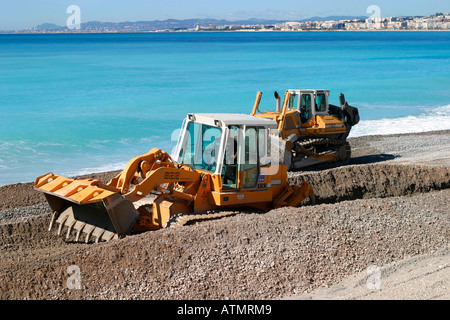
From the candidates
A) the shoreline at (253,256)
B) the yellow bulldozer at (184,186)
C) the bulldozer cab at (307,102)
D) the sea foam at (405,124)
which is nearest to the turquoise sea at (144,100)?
the sea foam at (405,124)

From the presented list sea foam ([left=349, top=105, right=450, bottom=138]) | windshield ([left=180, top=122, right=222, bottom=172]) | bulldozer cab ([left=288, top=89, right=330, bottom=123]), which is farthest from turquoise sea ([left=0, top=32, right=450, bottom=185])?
bulldozer cab ([left=288, top=89, right=330, bottom=123])

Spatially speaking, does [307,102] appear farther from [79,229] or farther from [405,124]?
[405,124]

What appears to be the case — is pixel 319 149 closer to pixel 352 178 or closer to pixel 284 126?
pixel 284 126

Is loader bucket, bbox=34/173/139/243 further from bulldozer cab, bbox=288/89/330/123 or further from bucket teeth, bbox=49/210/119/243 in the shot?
bulldozer cab, bbox=288/89/330/123

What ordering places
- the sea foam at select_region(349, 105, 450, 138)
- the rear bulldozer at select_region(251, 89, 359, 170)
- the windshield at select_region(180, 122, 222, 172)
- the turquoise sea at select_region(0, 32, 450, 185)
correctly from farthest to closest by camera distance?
the sea foam at select_region(349, 105, 450, 138) < the turquoise sea at select_region(0, 32, 450, 185) < the rear bulldozer at select_region(251, 89, 359, 170) < the windshield at select_region(180, 122, 222, 172)

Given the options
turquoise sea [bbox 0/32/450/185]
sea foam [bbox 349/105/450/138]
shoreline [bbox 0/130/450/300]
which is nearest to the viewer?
shoreline [bbox 0/130/450/300]

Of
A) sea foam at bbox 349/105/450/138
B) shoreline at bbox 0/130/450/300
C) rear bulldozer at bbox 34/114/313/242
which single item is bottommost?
sea foam at bbox 349/105/450/138

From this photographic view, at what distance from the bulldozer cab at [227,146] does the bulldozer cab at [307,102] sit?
814 centimetres

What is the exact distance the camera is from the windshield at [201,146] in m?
10.3

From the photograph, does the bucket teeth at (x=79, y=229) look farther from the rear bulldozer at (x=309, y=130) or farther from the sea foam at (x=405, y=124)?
the sea foam at (x=405, y=124)

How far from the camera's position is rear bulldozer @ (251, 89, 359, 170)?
17.8 m

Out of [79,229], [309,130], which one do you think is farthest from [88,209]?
[309,130]

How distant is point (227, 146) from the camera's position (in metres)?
10.0
